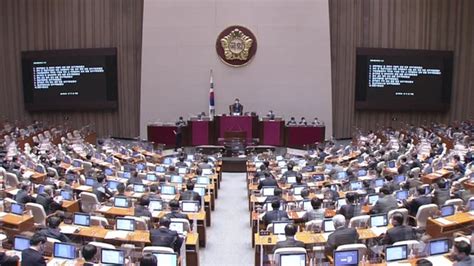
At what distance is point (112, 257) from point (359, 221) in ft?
14.3

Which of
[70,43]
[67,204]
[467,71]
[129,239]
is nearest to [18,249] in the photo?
[129,239]

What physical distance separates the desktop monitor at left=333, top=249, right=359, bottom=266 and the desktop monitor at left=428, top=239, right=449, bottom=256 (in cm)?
117

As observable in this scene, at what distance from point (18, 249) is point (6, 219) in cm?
209

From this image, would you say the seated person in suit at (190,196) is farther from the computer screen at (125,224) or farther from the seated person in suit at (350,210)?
the seated person in suit at (350,210)

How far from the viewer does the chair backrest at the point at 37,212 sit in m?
10.3

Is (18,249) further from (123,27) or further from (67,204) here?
(123,27)

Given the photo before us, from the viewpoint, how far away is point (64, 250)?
7879mm

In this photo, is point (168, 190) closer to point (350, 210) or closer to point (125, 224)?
point (125, 224)

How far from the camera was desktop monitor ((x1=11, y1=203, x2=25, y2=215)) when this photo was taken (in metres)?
10.4

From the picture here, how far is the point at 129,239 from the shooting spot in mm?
8969

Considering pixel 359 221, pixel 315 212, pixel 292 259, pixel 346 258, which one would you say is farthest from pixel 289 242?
pixel 315 212

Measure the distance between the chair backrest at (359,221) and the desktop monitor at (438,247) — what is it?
1866 mm

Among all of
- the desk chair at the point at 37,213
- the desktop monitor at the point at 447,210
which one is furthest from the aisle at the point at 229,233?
the desktop monitor at the point at 447,210

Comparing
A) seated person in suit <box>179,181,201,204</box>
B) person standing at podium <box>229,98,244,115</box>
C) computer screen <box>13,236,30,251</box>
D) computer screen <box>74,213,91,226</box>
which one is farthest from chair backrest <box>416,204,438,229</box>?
person standing at podium <box>229,98,244,115</box>
